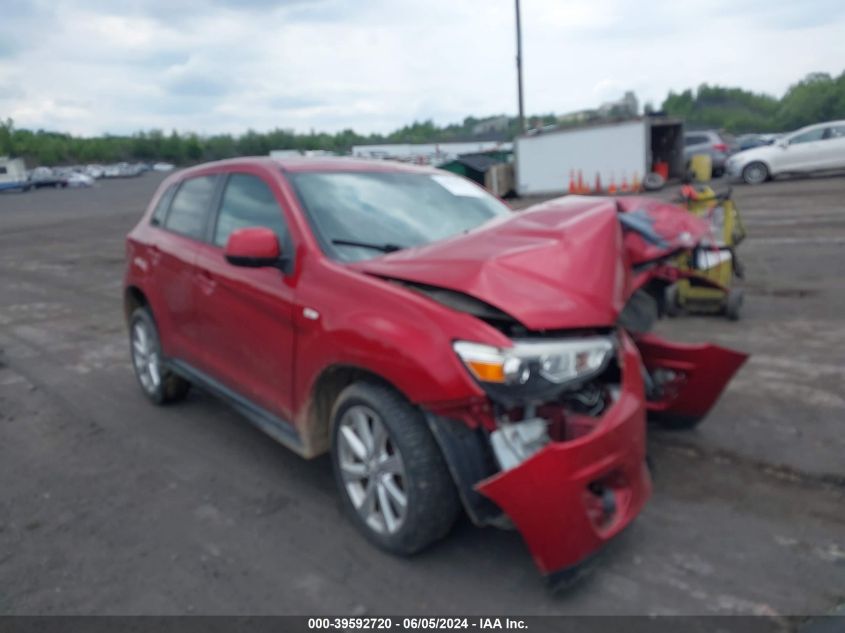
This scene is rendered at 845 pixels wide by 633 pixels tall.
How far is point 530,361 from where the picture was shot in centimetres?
305

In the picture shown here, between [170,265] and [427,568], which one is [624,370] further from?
[170,265]

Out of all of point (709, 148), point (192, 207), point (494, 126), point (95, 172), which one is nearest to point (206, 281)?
point (192, 207)

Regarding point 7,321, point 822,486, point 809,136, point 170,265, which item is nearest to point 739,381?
point 822,486

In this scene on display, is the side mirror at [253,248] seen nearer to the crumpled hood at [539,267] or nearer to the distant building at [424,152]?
→ the crumpled hood at [539,267]

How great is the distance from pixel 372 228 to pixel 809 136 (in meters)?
20.4

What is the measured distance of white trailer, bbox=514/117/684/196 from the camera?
22547 mm

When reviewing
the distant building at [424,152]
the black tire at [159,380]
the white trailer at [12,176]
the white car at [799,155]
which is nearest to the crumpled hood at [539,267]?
the black tire at [159,380]

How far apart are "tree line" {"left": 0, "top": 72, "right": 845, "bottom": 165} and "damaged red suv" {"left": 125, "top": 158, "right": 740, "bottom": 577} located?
60.5 meters

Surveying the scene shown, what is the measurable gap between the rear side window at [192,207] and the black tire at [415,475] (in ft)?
7.47

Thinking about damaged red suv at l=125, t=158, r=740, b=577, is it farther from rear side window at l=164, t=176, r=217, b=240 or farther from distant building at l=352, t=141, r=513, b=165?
distant building at l=352, t=141, r=513, b=165

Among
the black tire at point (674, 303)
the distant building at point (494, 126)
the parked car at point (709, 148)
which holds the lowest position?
the black tire at point (674, 303)

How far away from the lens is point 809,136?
814 inches

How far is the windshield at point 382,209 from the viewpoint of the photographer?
13.2 ft

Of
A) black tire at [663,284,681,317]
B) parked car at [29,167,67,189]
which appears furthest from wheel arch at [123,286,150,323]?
parked car at [29,167,67,189]
